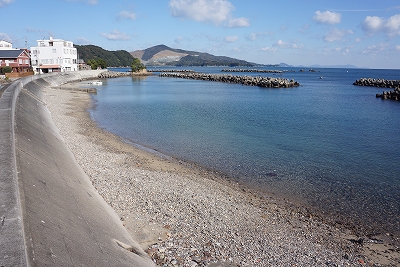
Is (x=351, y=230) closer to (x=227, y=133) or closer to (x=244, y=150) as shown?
(x=244, y=150)

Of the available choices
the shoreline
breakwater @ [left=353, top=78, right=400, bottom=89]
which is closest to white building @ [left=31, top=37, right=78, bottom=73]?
the shoreline

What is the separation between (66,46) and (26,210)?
10010 cm

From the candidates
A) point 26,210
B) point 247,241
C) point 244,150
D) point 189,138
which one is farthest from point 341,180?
point 26,210

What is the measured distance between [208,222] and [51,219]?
15.9 ft

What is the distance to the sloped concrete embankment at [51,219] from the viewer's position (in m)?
5.87

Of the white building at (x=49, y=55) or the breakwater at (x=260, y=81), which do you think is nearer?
the breakwater at (x=260, y=81)

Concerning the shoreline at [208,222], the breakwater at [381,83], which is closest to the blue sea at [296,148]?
the shoreline at [208,222]

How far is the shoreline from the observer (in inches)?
338

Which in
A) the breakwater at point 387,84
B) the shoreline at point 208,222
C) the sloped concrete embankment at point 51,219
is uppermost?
the breakwater at point 387,84

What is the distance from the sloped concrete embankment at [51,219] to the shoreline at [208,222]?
85 centimetres

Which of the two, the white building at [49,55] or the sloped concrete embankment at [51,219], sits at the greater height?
the white building at [49,55]

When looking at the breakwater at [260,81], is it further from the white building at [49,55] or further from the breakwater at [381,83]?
the white building at [49,55]

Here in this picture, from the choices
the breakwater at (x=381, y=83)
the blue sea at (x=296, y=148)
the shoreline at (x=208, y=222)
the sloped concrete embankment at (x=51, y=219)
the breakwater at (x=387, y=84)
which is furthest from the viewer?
the breakwater at (x=381, y=83)

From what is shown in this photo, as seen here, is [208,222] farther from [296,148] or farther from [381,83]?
[381,83]
